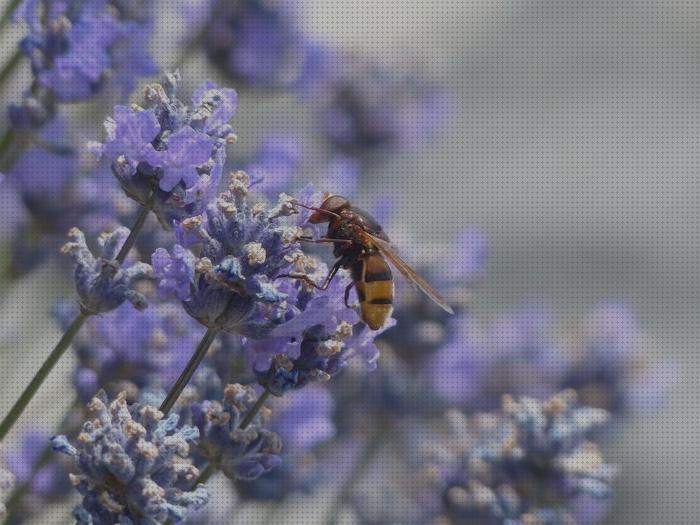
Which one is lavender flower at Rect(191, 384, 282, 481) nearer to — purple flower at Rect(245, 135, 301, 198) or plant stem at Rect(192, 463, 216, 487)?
plant stem at Rect(192, 463, 216, 487)

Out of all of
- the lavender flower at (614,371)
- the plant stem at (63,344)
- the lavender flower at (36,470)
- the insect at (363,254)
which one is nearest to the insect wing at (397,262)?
the insect at (363,254)

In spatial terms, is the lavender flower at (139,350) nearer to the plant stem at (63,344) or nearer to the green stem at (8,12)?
the plant stem at (63,344)

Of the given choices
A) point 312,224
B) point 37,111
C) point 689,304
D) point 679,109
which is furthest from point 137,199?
point 679,109

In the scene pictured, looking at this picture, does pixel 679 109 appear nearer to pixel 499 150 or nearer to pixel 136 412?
pixel 499 150

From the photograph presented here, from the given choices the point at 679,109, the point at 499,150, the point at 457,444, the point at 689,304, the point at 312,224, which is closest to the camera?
the point at 312,224

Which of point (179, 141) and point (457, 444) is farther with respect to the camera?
point (457, 444)

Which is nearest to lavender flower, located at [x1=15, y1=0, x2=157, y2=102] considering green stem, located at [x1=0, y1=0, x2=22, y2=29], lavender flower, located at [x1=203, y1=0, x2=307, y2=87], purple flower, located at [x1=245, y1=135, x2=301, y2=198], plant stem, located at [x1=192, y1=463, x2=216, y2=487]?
green stem, located at [x1=0, y1=0, x2=22, y2=29]
